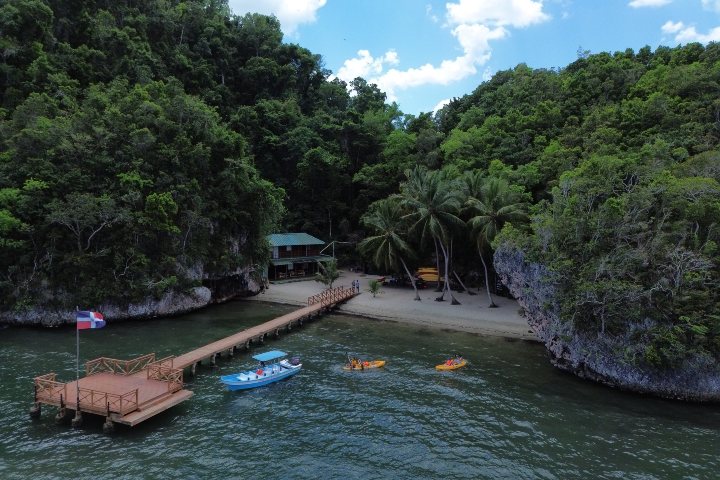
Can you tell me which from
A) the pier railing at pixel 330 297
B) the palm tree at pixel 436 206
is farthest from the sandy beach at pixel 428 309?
the palm tree at pixel 436 206

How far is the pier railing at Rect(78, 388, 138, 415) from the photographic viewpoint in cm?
1923

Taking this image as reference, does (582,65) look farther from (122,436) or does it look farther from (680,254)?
(122,436)

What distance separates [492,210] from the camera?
41.0 meters

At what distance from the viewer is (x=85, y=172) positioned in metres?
38.5

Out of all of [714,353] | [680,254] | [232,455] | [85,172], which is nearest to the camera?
[232,455]

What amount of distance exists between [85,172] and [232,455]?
32328 millimetres

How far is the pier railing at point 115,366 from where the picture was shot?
75.9 feet

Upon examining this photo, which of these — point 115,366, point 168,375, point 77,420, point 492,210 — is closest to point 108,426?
point 77,420

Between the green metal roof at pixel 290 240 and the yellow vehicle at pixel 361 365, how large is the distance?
3194 cm

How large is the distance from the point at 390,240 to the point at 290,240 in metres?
17.9

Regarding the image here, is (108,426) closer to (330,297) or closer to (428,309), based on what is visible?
(330,297)

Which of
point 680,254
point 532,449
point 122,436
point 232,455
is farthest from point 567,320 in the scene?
point 122,436

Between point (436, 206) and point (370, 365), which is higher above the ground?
point (436, 206)

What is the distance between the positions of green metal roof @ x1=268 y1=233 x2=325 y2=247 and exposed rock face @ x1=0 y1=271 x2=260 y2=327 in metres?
9.08
